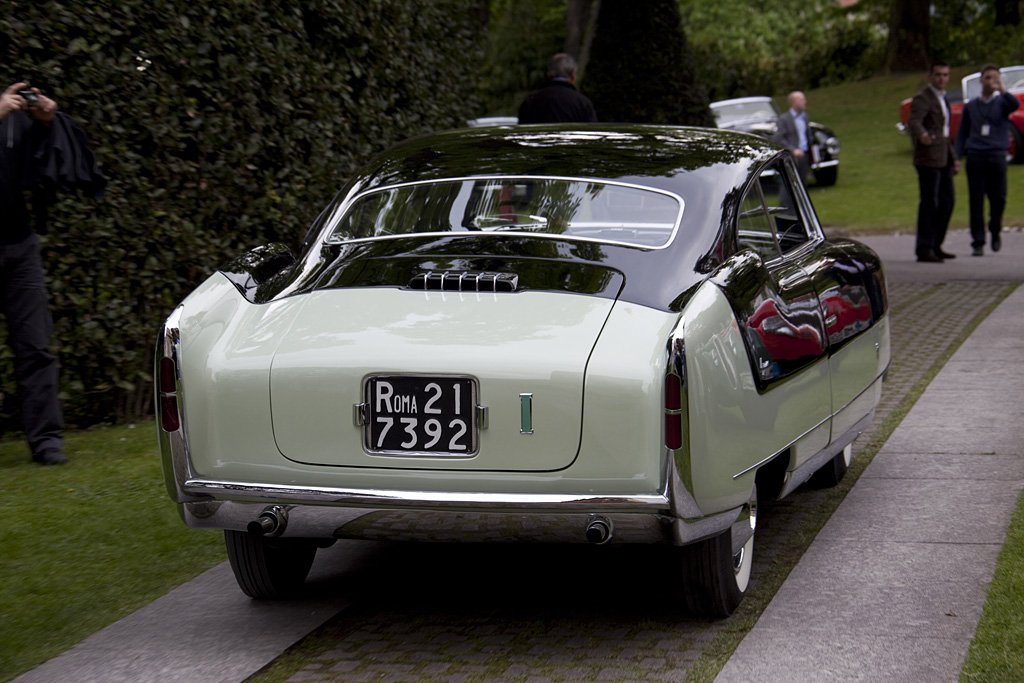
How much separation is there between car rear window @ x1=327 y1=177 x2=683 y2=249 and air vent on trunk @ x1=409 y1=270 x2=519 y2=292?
1.40ft

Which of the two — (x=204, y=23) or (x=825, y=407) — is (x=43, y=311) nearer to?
(x=204, y=23)

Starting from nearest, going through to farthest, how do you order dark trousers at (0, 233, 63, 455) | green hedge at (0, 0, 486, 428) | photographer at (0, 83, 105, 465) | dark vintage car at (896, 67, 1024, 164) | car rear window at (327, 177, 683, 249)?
car rear window at (327, 177, 683, 249)
photographer at (0, 83, 105, 465)
dark trousers at (0, 233, 63, 455)
green hedge at (0, 0, 486, 428)
dark vintage car at (896, 67, 1024, 164)

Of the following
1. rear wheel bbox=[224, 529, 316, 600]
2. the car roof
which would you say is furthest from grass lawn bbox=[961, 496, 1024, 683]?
rear wheel bbox=[224, 529, 316, 600]

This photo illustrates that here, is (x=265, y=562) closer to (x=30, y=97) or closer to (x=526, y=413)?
(x=526, y=413)

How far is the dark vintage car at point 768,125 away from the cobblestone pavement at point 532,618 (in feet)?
65.9

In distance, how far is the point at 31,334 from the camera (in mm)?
6320

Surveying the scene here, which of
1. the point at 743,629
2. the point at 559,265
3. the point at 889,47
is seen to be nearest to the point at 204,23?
the point at 559,265

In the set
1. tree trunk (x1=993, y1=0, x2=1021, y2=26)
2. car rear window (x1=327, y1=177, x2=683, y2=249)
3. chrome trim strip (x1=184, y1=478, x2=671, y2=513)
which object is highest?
tree trunk (x1=993, y1=0, x2=1021, y2=26)

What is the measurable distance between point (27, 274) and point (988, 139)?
38.0ft

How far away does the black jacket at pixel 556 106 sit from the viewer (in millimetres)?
10211

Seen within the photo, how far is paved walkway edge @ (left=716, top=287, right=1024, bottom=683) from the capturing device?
12.6ft

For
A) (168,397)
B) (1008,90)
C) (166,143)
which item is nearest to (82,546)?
(168,397)

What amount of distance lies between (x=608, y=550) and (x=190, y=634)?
1747 mm

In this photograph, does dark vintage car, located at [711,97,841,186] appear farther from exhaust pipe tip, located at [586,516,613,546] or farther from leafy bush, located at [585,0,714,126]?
exhaust pipe tip, located at [586,516,613,546]
